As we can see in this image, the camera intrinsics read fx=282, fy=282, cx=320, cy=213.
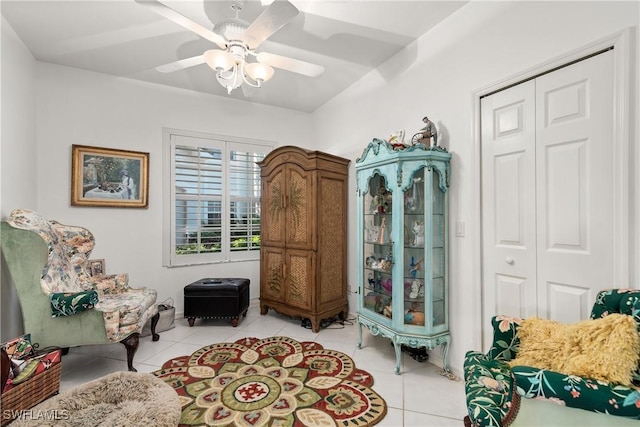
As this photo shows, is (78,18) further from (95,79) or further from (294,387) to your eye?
(294,387)

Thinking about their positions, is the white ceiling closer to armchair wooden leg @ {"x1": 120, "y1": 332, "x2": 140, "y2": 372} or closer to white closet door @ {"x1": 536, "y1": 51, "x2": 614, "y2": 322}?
white closet door @ {"x1": 536, "y1": 51, "x2": 614, "y2": 322}

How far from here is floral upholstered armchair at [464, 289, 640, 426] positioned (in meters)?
0.92

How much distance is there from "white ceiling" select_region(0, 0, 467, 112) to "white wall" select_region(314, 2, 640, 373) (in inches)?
8.2

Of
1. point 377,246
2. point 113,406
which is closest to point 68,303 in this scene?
point 113,406

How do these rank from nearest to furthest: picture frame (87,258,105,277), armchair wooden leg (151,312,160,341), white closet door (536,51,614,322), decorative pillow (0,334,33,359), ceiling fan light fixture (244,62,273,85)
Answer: white closet door (536,51,614,322) < decorative pillow (0,334,33,359) < ceiling fan light fixture (244,62,273,85) < armchair wooden leg (151,312,160,341) < picture frame (87,258,105,277)

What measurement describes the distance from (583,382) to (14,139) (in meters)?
3.82

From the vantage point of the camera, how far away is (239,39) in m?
1.87

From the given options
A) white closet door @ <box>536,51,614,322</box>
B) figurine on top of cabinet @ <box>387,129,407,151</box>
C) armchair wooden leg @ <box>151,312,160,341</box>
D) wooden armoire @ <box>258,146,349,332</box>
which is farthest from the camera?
wooden armoire @ <box>258,146,349,332</box>

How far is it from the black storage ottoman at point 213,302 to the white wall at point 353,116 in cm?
42

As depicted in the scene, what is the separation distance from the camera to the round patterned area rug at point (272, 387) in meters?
1.68

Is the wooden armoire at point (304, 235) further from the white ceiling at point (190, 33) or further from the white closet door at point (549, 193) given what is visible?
the white closet door at point (549, 193)

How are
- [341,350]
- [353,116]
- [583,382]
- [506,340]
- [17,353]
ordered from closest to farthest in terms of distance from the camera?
1. [583,382]
2. [506,340]
3. [17,353]
4. [341,350]
5. [353,116]

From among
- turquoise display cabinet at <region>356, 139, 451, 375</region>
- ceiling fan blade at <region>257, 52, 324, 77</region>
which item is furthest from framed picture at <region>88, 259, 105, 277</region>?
turquoise display cabinet at <region>356, 139, 451, 375</region>

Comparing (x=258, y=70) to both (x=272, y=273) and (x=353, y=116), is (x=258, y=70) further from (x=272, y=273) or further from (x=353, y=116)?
(x=272, y=273)
